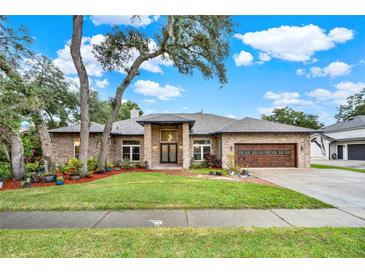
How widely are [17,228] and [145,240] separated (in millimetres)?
2880

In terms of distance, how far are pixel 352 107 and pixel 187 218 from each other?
50.1 meters

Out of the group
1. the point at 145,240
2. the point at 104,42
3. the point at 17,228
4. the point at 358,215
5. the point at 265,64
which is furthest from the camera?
the point at 104,42

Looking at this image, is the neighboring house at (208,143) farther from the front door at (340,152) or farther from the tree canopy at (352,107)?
the tree canopy at (352,107)

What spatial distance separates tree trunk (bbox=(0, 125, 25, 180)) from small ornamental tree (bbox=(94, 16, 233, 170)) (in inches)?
149

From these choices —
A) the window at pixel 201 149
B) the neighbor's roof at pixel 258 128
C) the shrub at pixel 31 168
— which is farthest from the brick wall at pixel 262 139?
the shrub at pixel 31 168

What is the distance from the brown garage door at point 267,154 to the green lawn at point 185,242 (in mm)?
11246

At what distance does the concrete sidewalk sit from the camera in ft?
12.9

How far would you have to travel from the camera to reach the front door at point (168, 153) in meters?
16.3

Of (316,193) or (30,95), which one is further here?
(30,95)

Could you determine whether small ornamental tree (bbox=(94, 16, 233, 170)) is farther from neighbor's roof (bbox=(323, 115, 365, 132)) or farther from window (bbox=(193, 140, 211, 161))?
neighbor's roof (bbox=(323, 115, 365, 132))

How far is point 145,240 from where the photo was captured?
10.2 feet

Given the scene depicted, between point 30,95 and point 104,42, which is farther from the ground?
point 104,42
